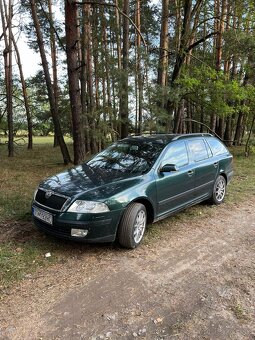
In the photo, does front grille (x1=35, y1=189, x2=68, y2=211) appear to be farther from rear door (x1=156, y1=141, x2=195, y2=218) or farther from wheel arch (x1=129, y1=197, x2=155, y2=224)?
rear door (x1=156, y1=141, x2=195, y2=218)

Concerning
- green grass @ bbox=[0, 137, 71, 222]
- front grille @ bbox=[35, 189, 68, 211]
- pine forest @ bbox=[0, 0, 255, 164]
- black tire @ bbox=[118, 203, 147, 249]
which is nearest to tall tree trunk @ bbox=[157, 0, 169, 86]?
pine forest @ bbox=[0, 0, 255, 164]

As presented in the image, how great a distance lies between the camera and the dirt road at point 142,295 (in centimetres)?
270

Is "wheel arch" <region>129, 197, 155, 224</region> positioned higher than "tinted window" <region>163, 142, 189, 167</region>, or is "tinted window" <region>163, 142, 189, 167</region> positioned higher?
"tinted window" <region>163, 142, 189, 167</region>

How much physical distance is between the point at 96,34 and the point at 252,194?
851 cm

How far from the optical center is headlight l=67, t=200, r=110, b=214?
152 inches

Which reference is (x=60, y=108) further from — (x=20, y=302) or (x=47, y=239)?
(x=20, y=302)

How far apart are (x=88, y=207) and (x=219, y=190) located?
3615mm

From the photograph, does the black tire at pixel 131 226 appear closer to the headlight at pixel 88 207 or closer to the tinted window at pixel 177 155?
the headlight at pixel 88 207

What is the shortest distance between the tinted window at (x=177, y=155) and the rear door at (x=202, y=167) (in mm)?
239

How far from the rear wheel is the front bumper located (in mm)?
2998

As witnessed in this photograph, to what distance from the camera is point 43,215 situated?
4.17 meters

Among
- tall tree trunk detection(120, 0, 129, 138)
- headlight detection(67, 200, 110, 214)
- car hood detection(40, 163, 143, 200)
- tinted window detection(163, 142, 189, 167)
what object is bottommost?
headlight detection(67, 200, 110, 214)

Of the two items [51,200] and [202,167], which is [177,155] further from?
[51,200]

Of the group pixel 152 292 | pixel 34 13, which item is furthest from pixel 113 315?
pixel 34 13
